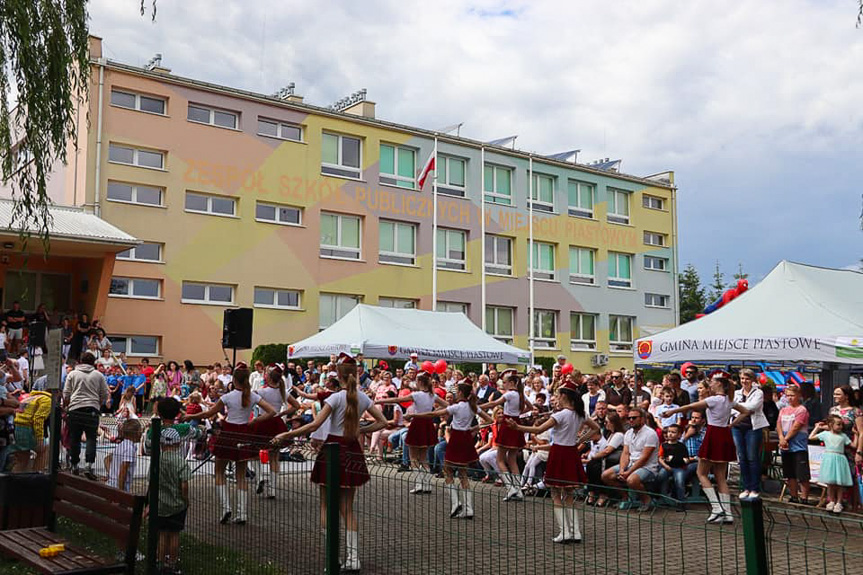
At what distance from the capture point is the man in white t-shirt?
36.8ft

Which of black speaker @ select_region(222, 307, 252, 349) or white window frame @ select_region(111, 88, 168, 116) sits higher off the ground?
white window frame @ select_region(111, 88, 168, 116)

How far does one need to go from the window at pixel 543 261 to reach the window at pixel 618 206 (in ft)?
15.6

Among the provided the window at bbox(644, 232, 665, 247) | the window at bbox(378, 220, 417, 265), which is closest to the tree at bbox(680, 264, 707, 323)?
the window at bbox(644, 232, 665, 247)

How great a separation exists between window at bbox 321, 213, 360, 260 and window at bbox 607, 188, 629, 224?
→ 49.7 ft

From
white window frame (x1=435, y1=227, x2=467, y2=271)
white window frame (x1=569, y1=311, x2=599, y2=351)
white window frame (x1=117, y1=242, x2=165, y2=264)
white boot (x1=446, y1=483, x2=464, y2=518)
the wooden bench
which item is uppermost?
white window frame (x1=435, y1=227, x2=467, y2=271)

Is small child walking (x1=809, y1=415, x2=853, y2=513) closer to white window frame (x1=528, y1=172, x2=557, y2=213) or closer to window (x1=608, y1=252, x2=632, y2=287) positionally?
white window frame (x1=528, y1=172, x2=557, y2=213)

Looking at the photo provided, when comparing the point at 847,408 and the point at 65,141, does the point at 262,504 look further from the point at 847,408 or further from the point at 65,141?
the point at 847,408

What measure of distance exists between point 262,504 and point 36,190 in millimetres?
5160

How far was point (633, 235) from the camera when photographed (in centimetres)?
4397

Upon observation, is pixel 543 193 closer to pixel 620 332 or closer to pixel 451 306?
pixel 451 306

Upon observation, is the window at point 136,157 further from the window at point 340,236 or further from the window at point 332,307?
the window at point 332,307

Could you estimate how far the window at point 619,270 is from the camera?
4291 centimetres

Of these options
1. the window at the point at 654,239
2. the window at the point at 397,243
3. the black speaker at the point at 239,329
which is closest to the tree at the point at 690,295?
the window at the point at 654,239

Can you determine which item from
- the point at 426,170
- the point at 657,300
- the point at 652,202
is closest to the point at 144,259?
the point at 426,170
